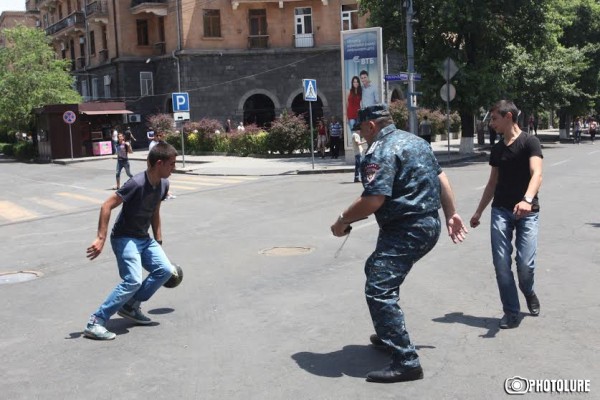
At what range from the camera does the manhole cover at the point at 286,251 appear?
903 cm

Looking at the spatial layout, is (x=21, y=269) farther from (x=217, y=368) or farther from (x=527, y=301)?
(x=527, y=301)

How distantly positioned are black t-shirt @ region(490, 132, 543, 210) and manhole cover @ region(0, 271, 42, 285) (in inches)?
229

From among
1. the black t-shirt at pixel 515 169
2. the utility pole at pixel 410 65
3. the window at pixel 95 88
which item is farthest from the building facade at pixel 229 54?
the black t-shirt at pixel 515 169

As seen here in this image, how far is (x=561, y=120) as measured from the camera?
45812mm

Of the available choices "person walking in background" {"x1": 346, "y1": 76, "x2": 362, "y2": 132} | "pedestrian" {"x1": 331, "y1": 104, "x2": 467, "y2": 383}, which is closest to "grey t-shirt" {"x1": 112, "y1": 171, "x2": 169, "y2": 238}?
"pedestrian" {"x1": 331, "y1": 104, "x2": 467, "y2": 383}

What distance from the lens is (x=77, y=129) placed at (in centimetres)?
3803

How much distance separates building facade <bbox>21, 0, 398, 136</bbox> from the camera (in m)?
42.0

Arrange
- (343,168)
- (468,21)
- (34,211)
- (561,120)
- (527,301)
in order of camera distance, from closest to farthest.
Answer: (527,301), (34,211), (343,168), (468,21), (561,120)

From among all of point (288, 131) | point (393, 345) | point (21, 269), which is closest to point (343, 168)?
point (288, 131)

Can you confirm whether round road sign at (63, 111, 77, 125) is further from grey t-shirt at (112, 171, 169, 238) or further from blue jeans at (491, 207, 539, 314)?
blue jeans at (491, 207, 539, 314)

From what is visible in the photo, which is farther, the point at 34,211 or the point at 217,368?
the point at 34,211

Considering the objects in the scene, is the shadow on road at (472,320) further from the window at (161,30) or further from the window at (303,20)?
the window at (161,30)

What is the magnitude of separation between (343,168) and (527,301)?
17.3 metres

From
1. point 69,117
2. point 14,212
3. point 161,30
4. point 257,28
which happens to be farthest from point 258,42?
point 14,212
